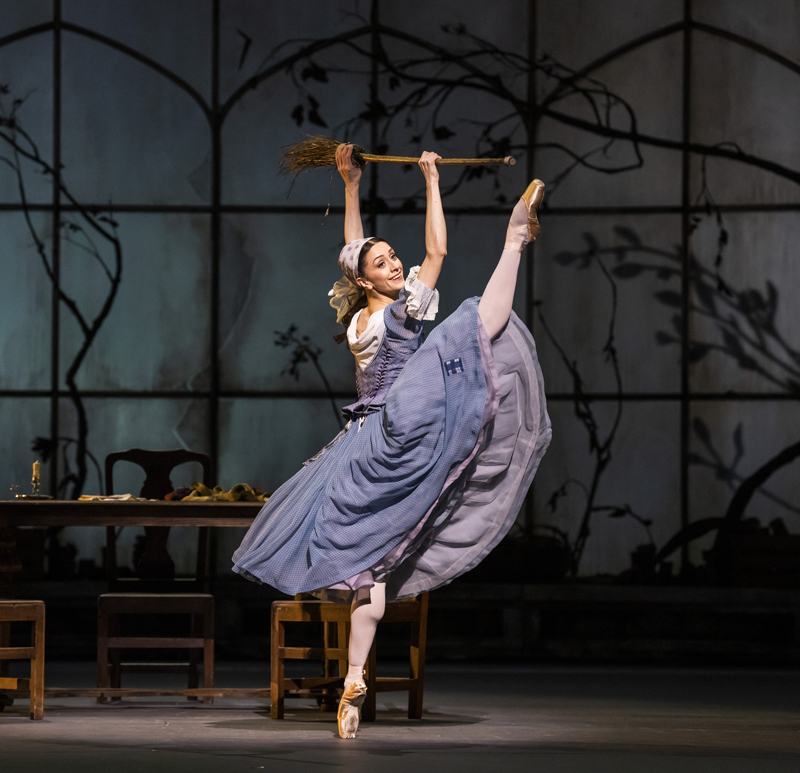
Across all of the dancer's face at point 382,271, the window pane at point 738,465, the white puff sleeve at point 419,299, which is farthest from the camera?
the window pane at point 738,465

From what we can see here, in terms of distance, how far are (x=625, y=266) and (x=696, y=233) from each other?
36 centimetres

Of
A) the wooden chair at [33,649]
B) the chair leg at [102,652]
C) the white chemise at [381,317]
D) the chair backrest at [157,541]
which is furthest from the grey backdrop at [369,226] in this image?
the white chemise at [381,317]

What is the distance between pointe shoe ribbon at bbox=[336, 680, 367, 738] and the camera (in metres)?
3.49

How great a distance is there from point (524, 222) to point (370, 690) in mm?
1464

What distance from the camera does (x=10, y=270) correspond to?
6.21m

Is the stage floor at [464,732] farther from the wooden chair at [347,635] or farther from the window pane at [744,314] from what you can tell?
the window pane at [744,314]

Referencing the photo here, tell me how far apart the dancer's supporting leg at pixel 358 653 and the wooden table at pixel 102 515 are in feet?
2.23

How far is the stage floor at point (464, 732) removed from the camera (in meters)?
3.06

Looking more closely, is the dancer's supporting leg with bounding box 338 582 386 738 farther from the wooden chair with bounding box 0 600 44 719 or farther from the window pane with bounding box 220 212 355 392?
the window pane with bounding box 220 212 355 392

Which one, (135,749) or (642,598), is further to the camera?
(642,598)

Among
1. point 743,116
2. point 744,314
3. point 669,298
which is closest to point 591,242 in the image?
point 669,298

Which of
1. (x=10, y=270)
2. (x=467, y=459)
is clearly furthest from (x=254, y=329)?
(x=467, y=459)

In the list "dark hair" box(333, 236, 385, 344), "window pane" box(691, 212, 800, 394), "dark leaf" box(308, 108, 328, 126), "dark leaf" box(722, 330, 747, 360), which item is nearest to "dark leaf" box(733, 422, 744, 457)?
"window pane" box(691, 212, 800, 394)

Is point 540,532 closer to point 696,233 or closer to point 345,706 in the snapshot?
point 696,233
